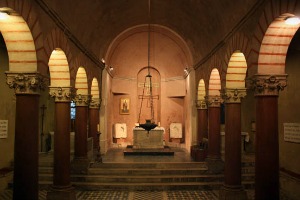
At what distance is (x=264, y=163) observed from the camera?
6844mm

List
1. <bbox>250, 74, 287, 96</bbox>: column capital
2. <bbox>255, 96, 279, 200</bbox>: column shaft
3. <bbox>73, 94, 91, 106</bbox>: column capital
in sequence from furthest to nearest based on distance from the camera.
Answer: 1. <bbox>73, 94, 91, 106</bbox>: column capital
2. <bbox>250, 74, 287, 96</bbox>: column capital
3. <bbox>255, 96, 279, 200</bbox>: column shaft

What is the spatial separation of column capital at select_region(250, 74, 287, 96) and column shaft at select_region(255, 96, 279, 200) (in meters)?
0.13

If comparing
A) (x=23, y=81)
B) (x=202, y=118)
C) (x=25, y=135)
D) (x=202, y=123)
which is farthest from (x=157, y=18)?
(x=25, y=135)

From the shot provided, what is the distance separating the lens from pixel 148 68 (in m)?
10.7

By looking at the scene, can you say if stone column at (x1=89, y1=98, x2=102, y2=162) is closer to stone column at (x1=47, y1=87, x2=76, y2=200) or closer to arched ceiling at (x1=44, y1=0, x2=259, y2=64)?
arched ceiling at (x1=44, y1=0, x2=259, y2=64)

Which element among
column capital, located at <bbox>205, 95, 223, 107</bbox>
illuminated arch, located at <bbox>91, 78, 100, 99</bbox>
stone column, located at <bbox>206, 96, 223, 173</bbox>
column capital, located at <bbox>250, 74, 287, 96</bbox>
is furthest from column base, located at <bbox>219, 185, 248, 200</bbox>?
illuminated arch, located at <bbox>91, 78, 100, 99</bbox>

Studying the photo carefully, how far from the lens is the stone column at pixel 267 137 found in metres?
6.79

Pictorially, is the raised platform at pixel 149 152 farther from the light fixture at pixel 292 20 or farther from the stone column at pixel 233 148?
the light fixture at pixel 292 20

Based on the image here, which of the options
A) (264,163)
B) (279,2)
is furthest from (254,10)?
(264,163)

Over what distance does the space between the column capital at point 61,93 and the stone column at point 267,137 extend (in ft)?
16.8

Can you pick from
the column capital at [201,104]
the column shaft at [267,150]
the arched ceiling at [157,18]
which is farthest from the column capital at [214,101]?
the column shaft at [267,150]

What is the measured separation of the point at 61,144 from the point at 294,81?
7.15 meters

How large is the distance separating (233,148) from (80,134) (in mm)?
5590

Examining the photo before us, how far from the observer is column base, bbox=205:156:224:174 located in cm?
1188
